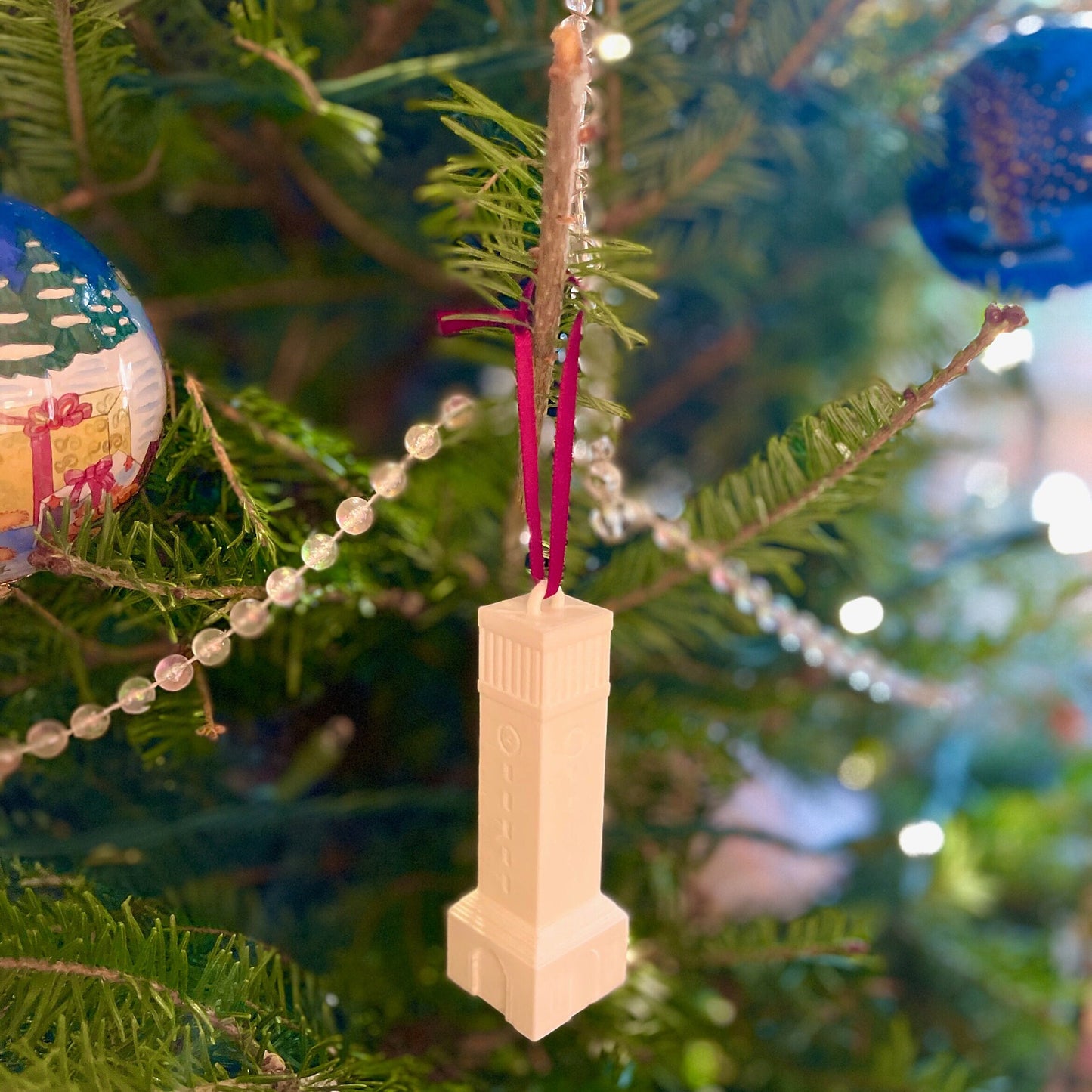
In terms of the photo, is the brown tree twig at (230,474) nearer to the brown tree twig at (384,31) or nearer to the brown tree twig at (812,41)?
the brown tree twig at (384,31)

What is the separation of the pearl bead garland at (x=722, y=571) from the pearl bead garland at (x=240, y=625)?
0.08 meters

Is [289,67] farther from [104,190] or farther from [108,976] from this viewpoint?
[108,976]

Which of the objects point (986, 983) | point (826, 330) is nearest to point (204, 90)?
point (826, 330)

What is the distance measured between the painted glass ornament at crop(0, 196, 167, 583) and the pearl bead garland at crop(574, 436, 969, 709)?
16 centimetres

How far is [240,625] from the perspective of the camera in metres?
0.29

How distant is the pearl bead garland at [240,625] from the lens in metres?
0.29

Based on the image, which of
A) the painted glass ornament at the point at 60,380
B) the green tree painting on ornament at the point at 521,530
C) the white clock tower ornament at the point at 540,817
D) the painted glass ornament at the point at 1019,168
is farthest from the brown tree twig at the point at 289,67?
the painted glass ornament at the point at 1019,168

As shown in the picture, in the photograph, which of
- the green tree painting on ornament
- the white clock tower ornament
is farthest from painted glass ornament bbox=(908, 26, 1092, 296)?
the white clock tower ornament

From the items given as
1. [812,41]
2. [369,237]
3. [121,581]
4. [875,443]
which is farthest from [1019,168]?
[121,581]

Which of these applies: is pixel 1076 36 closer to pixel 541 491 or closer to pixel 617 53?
pixel 617 53

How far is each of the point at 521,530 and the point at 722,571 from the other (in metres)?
0.10

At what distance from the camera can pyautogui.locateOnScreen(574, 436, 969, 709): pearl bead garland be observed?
37 cm

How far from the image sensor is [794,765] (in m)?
0.69

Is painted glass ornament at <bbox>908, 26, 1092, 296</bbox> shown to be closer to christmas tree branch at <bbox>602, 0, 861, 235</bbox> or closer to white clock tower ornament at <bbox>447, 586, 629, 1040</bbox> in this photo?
christmas tree branch at <bbox>602, 0, 861, 235</bbox>
